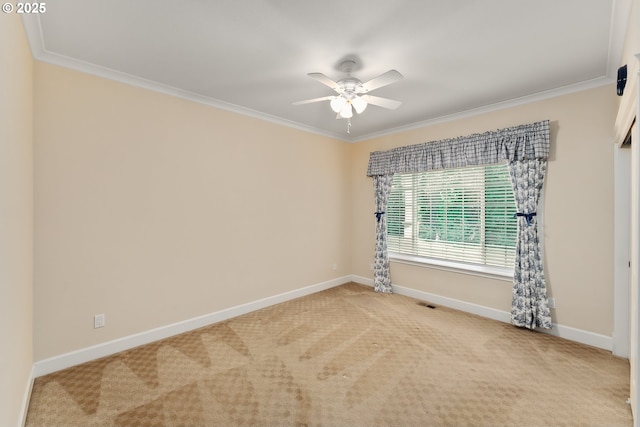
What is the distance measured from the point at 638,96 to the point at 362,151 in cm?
363

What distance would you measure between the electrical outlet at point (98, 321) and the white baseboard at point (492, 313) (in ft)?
11.6

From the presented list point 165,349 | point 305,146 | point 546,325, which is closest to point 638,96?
point 546,325

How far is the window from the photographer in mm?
3449

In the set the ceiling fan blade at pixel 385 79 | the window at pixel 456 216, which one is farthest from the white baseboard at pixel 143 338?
the ceiling fan blade at pixel 385 79

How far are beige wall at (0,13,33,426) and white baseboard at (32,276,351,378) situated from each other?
0.20m

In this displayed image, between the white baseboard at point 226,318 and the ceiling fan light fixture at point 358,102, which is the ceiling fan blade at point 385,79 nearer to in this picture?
the ceiling fan light fixture at point 358,102

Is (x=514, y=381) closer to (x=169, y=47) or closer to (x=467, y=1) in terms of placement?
(x=467, y=1)

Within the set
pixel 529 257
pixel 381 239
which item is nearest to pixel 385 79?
pixel 529 257

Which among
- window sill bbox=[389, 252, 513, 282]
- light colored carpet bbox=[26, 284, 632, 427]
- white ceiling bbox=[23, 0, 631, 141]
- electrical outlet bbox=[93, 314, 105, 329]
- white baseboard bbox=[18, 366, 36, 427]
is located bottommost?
light colored carpet bbox=[26, 284, 632, 427]

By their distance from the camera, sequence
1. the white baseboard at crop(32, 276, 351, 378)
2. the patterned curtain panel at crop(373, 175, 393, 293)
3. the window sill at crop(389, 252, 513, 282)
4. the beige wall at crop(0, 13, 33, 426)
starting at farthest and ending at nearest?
the patterned curtain panel at crop(373, 175, 393, 293)
the window sill at crop(389, 252, 513, 282)
the white baseboard at crop(32, 276, 351, 378)
the beige wall at crop(0, 13, 33, 426)

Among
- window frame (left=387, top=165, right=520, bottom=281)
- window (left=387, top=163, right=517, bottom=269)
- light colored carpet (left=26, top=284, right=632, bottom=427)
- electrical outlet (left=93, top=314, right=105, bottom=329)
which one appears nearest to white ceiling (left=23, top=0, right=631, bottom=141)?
window (left=387, top=163, right=517, bottom=269)

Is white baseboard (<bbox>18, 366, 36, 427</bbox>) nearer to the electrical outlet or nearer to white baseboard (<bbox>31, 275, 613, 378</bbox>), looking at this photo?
white baseboard (<bbox>31, 275, 613, 378</bbox>)

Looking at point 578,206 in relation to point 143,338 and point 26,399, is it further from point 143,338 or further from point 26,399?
point 26,399

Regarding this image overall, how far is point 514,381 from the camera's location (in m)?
2.23
